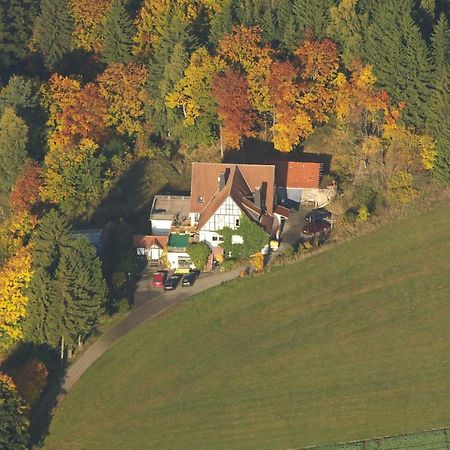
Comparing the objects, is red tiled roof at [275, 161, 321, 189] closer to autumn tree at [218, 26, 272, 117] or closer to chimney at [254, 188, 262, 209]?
chimney at [254, 188, 262, 209]

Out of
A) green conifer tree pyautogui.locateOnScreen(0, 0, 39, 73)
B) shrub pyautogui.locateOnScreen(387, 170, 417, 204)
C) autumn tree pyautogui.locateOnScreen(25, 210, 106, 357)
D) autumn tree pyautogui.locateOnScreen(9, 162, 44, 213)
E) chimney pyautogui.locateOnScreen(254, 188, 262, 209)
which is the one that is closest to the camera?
autumn tree pyautogui.locateOnScreen(25, 210, 106, 357)

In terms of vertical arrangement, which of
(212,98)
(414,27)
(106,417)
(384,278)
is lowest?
(106,417)

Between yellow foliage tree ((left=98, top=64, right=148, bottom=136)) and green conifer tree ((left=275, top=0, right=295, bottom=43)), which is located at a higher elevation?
green conifer tree ((left=275, top=0, right=295, bottom=43))

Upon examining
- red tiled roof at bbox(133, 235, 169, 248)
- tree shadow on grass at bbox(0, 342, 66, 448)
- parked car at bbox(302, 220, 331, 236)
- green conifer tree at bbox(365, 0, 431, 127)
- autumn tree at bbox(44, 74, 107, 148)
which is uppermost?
green conifer tree at bbox(365, 0, 431, 127)

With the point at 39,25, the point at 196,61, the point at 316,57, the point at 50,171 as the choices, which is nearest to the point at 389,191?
the point at 316,57

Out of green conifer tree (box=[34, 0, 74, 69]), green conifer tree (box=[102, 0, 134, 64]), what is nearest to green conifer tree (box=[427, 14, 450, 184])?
green conifer tree (box=[102, 0, 134, 64])

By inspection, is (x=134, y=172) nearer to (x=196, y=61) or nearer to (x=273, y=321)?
(x=196, y=61)

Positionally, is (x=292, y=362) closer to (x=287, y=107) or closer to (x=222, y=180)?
(x=222, y=180)
